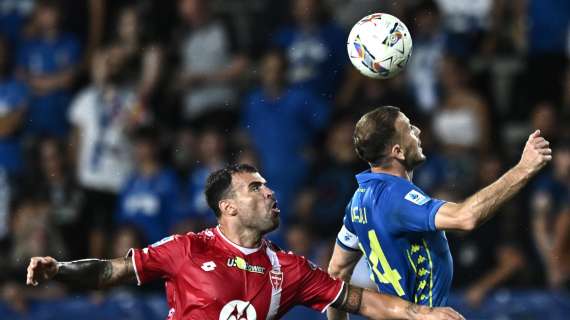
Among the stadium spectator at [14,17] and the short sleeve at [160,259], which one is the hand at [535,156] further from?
the stadium spectator at [14,17]

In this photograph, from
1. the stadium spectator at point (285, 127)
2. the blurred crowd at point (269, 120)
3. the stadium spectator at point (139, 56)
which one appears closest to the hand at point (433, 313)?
the blurred crowd at point (269, 120)

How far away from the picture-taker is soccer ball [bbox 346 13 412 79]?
7.27 metres

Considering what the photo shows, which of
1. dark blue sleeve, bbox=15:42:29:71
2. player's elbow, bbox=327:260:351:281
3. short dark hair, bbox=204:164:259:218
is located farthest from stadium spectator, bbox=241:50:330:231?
short dark hair, bbox=204:164:259:218

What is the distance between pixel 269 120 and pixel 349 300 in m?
5.06

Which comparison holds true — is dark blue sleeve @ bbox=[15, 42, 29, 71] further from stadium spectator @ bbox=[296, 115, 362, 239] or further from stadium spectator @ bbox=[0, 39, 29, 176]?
stadium spectator @ bbox=[296, 115, 362, 239]

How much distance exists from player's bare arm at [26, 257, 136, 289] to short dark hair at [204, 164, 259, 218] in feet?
2.30

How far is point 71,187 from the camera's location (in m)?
12.4

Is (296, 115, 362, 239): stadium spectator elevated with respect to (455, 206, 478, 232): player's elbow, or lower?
elevated

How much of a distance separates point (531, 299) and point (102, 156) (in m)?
4.99

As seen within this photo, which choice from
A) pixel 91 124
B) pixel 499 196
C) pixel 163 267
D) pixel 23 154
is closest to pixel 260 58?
pixel 91 124

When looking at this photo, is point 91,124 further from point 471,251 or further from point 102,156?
point 471,251

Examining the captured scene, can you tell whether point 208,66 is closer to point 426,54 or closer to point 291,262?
point 426,54

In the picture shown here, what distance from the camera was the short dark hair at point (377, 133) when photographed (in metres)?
6.75

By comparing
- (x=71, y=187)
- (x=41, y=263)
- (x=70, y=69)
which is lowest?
(x=41, y=263)
